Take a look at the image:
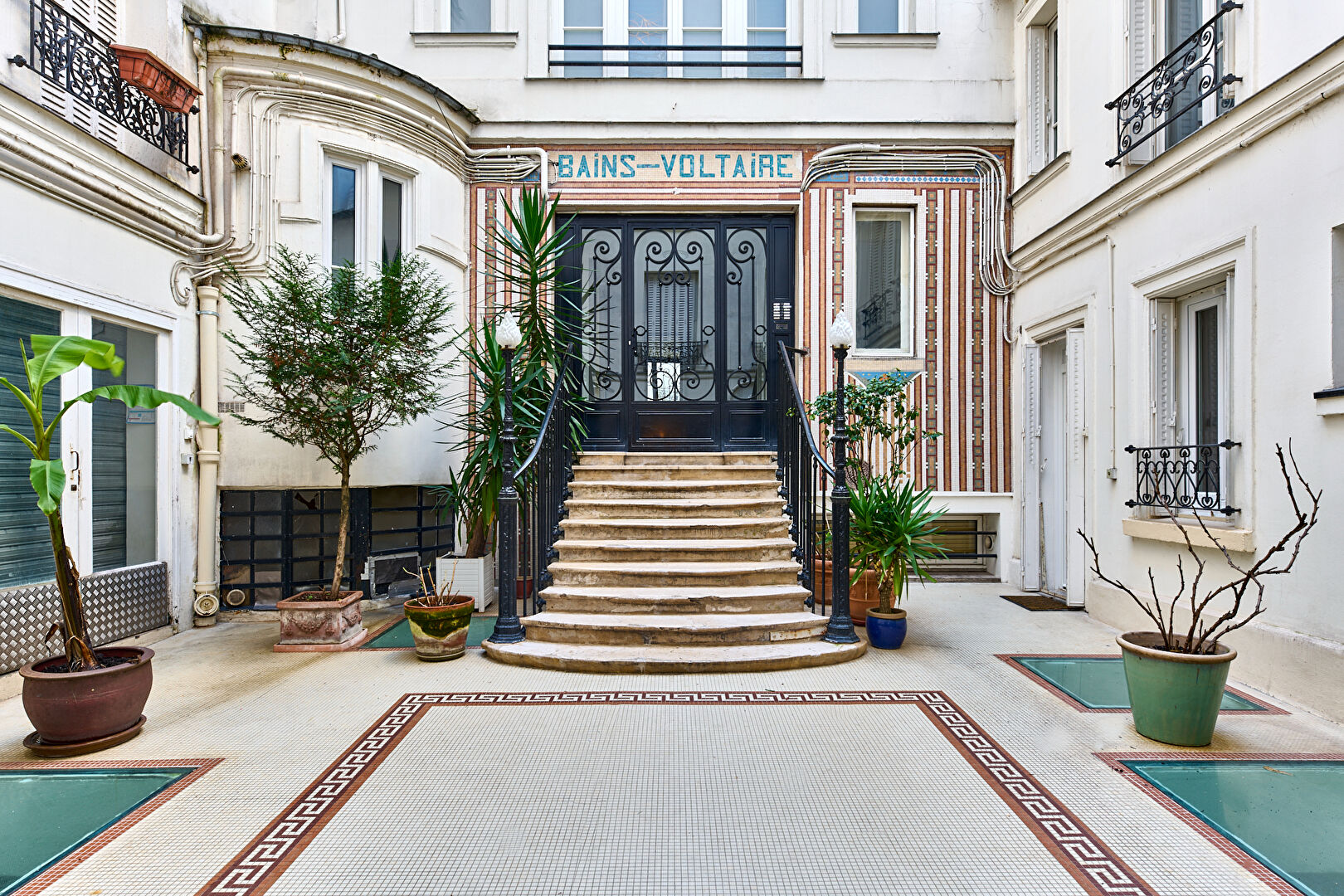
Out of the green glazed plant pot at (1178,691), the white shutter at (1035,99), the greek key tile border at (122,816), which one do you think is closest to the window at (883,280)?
the white shutter at (1035,99)

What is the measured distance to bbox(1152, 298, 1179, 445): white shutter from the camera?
457 centimetres

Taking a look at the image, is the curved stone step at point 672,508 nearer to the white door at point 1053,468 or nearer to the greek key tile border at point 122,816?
the white door at point 1053,468

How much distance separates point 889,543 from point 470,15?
581 centimetres

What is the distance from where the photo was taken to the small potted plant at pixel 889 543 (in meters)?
4.39

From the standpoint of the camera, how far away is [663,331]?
6531mm

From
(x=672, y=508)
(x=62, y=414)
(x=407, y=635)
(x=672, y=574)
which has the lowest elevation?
(x=407, y=635)

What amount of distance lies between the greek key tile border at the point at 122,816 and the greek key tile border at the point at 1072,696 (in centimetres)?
376

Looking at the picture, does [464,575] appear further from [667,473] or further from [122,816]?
[122,816]

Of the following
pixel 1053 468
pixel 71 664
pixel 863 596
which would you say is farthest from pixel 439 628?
pixel 1053 468

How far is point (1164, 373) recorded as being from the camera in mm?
4594

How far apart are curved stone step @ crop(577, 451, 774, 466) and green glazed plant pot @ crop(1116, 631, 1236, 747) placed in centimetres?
323

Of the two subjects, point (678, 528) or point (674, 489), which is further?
point (674, 489)

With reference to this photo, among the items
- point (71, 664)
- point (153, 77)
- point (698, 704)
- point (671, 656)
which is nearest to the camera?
point (71, 664)

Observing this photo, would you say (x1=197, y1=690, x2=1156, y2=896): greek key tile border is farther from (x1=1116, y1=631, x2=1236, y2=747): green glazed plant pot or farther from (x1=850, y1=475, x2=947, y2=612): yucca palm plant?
(x1=850, y1=475, x2=947, y2=612): yucca palm plant
